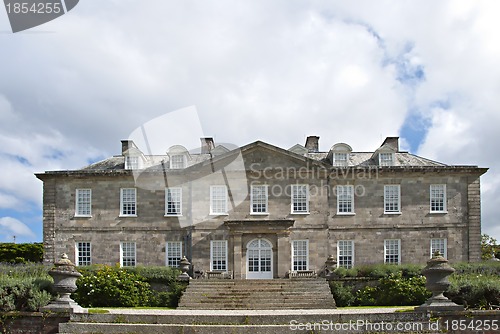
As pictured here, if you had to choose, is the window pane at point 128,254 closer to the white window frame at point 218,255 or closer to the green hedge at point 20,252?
the white window frame at point 218,255

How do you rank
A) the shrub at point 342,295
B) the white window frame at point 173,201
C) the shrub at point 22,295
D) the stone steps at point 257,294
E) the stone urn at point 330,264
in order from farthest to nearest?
the white window frame at point 173,201 < the stone urn at point 330,264 < the shrub at point 342,295 < the stone steps at point 257,294 < the shrub at point 22,295

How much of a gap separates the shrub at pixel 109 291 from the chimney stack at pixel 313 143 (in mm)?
15629

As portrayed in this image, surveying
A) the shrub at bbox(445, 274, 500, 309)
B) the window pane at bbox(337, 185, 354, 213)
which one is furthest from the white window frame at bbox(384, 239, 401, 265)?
the shrub at bbox(445, 274, 500, 309)

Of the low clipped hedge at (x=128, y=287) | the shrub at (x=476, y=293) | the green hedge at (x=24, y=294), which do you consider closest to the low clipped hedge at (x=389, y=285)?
the shrub at (x=476, y=293)

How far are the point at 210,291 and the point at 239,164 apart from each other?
8.61m

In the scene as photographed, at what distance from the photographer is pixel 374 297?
1022 inches

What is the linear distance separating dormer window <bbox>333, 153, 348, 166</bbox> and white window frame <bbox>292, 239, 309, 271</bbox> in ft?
16.8

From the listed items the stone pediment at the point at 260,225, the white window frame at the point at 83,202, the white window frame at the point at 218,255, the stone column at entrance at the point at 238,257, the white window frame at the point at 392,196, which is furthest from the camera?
the white window frame at the point at 83,202

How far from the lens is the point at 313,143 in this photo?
123 feet

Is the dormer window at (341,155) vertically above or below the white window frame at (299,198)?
above

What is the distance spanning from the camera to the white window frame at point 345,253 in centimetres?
3275

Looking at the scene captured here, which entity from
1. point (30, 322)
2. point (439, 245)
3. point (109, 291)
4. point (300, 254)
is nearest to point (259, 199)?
point (300, 254)

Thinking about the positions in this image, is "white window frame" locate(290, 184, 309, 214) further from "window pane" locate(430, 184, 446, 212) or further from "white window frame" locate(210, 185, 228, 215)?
"window pane" locate(430, 184, 446, 212)

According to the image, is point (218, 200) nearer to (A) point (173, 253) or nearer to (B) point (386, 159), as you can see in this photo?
(A) point (173, 253)
